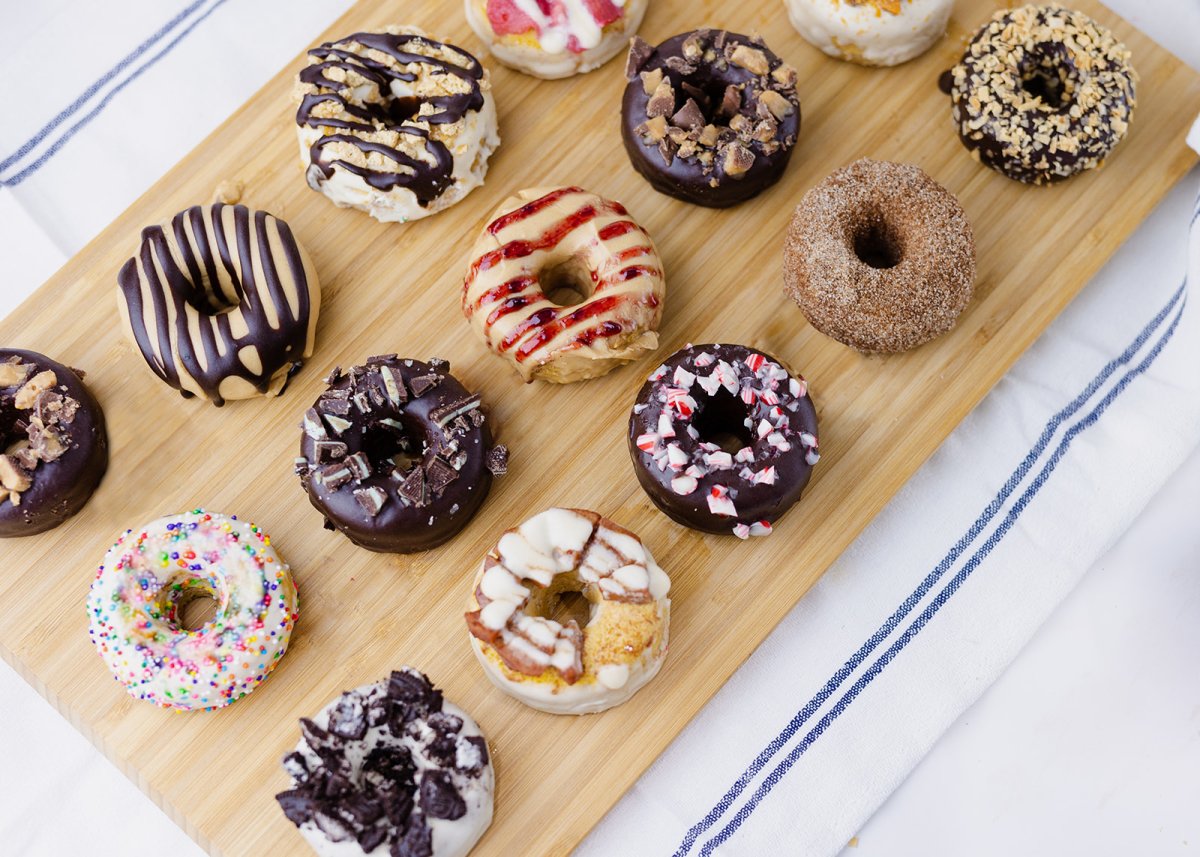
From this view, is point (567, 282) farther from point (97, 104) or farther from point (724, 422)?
point (97, 104)

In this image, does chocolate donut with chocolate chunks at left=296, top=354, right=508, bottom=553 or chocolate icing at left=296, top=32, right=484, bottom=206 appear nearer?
chocolate donut with chocolate chunks at left=296, top=354, right=508, bottom=553

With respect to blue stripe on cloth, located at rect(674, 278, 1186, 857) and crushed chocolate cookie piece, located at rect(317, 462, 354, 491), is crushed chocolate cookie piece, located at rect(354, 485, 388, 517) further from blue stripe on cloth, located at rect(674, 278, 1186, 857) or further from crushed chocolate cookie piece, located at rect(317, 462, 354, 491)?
blue stripe on cloth, located at rect(674, 278, 1186, 857)

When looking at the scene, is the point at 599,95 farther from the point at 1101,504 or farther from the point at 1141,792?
the point at 1141,792

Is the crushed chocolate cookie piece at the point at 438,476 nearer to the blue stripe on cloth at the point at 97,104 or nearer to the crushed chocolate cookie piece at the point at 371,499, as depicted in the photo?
the crushed chocolate cookie piece at the point at 371,499

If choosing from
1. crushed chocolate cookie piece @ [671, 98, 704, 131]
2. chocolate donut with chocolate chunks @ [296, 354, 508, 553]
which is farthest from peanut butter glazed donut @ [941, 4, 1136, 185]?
chocolate donut with chocolate chunks @ [296, 354, 508, 553]

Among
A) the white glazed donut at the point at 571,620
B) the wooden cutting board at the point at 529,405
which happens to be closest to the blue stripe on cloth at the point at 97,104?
the wooden cutting board at the point at 529,405

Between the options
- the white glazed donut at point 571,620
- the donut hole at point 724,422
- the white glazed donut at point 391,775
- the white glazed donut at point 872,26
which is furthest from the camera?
the white glazed donut at point 872,26

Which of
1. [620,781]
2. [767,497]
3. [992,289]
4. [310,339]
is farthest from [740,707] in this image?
[310,339]

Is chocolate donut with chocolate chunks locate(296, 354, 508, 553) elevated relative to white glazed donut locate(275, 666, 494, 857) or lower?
elevated
